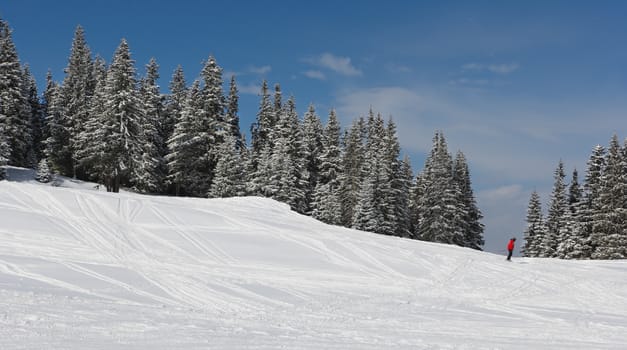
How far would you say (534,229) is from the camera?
54.7m

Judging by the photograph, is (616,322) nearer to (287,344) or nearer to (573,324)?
(573,324)

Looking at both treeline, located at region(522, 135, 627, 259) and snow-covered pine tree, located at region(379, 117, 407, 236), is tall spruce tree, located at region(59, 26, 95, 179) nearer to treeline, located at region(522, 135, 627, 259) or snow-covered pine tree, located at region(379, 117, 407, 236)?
snow-covered pine tree, located at region(379, 117, 407, 236)

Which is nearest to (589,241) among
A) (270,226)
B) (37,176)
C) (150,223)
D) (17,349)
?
(270,226)

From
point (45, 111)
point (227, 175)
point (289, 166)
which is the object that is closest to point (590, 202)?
point (289, 166)

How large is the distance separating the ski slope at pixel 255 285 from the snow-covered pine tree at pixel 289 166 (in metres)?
20.1

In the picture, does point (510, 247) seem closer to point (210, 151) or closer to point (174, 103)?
point (210, 151)

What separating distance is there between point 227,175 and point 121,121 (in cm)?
1034

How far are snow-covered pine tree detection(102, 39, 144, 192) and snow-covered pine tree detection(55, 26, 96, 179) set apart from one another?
8073 mm

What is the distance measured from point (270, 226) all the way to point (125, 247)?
7472mm

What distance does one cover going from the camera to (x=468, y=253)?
82.8ft

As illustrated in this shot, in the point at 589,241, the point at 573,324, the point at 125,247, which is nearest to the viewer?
the point at 573,324

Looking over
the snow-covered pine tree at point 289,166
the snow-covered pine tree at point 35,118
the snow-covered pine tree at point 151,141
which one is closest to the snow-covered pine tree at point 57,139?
the snow-covered pine tree at point 35,118

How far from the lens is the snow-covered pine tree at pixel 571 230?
1720 inches

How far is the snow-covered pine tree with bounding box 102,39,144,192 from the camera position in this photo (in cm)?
4253
